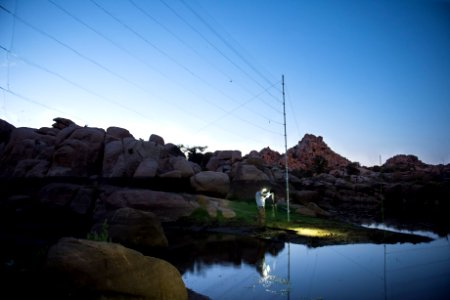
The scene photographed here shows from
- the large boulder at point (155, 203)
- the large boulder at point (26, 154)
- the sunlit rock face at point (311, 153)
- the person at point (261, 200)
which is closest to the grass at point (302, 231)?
the person at point (261, 200)

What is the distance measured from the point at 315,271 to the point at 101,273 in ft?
28.0

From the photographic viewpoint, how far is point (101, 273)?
7211 mm

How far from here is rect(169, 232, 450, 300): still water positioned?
32.4 feet

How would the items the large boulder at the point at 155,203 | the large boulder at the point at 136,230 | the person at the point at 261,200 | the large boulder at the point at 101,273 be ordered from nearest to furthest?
the large boulder at the point at 101,273 → the large boulder at the point at 136,230 → the person at the point at 261,200 → the large boulder at the point at 155,203

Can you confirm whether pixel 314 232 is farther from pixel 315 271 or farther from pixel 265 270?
pixel 265 270

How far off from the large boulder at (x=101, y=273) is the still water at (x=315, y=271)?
2.71 m

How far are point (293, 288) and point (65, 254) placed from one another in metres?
7.03

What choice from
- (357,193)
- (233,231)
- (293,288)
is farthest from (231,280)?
(357,193)

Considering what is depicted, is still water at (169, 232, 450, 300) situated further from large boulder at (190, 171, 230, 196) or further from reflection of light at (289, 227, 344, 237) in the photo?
large boulder at (190, 171, 230, 196)

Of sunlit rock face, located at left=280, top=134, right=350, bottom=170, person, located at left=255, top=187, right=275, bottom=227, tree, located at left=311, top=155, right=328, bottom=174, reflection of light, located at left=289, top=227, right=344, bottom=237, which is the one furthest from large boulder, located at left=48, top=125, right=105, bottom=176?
sunlit rock face, located at left=280, top=134, right=350, bottom=170

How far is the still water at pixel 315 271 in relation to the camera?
9.88 metres

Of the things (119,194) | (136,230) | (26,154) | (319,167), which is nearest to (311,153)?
(319,167)

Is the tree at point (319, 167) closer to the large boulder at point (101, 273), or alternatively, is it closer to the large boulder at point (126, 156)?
the large boulder at point (126, 156)

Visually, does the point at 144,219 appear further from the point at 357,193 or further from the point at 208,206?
the point at 357,193
